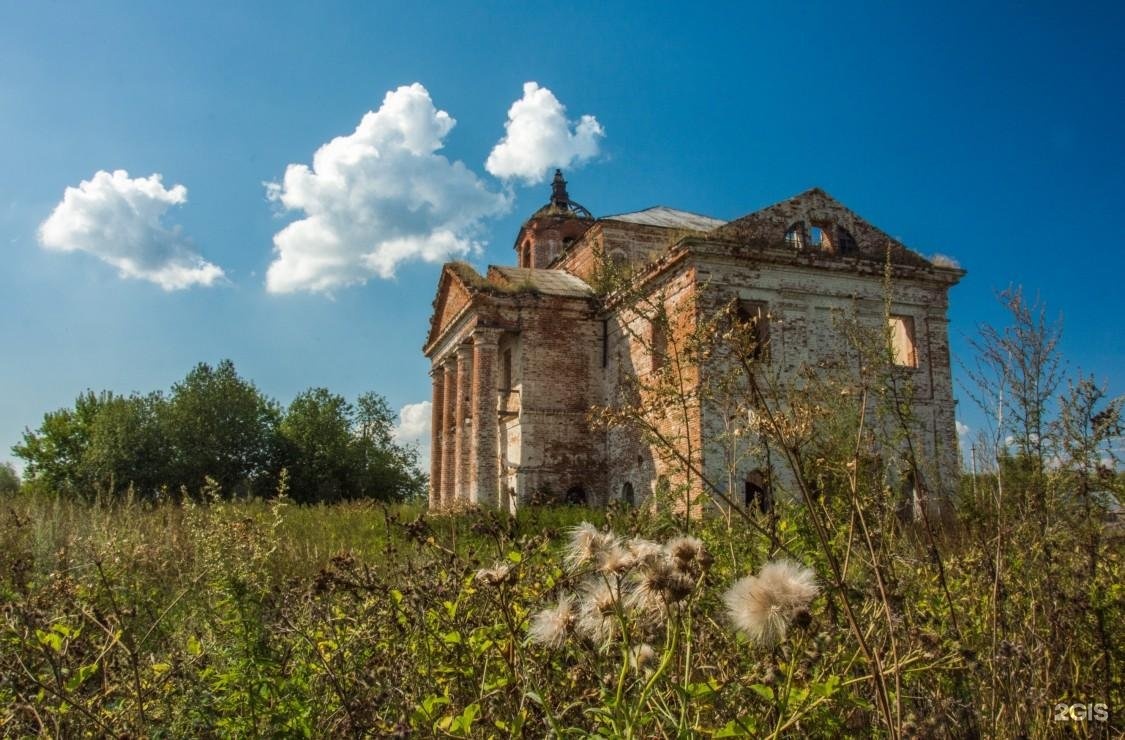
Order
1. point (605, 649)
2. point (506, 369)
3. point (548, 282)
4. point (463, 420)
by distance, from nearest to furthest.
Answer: point (605, 649) → point (548, 282) → point (463, 420) → point (506, 369)

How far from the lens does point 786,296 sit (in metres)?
19.1

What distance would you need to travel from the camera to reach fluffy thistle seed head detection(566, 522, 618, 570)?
182cm

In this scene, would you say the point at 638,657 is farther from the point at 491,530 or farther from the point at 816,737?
the point at 491,530

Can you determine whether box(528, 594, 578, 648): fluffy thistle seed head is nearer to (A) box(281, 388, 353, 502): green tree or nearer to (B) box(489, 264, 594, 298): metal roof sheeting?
(B) box(489, 264, 594, 298): metal roof sheeting

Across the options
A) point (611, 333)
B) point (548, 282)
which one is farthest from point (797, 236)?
point (548, 282)

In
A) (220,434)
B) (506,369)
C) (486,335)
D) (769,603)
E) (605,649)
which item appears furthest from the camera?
(220,434)

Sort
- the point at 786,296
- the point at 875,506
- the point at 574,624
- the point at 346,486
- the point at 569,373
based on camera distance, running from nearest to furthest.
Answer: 1. the point at 574,624
2. the point at 875,506
3. the point at 786,296
4. the point at 569,373
5. the point at 346,486

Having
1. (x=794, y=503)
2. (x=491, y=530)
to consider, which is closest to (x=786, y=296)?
(x=794, y=503)

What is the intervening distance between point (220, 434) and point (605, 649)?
41.6 m

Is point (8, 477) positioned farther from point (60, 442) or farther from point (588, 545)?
point (588, 545)

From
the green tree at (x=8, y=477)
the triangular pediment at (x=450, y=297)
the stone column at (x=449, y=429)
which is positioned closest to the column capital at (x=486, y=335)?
the triangular pediment at (x=450, y=297)

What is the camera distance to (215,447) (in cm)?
3881

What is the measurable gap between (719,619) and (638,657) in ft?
4.09

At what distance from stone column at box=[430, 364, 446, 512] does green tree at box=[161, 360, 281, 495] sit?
14.8 m
